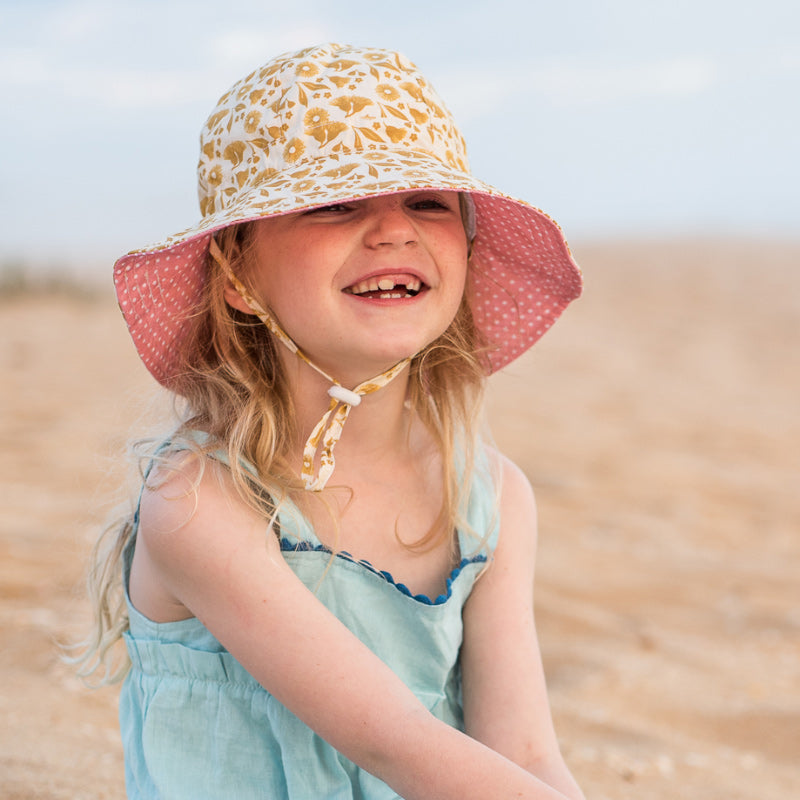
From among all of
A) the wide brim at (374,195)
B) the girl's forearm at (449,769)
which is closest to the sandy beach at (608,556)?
the wide brim at (374,195)

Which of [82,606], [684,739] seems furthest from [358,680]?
[82,606]

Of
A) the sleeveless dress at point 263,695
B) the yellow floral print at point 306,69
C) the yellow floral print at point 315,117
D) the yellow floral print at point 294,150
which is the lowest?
the sleeveless dress at point 263,695

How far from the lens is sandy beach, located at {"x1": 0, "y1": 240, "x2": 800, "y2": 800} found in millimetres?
2494

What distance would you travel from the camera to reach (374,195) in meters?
1.69

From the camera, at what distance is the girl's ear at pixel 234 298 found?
1.98m

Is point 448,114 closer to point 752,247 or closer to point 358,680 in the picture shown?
point 358,680

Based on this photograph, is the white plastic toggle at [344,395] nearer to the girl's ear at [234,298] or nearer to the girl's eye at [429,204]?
the girl's ear at [234,298]

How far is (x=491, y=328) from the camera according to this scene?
7.76 feet

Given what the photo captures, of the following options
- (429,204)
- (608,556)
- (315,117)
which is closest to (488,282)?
(429,204)

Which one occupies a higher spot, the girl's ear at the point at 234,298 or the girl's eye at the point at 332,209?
the girl's eye at the point at 332,209

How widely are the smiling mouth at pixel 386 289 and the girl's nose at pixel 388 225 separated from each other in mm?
69

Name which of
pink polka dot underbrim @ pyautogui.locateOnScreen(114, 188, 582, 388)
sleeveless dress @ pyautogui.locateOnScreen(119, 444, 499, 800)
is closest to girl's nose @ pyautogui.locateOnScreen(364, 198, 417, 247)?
pink polka dot underbrim @ pyautogui.locateOnScreen(114, 188, 582, 388)

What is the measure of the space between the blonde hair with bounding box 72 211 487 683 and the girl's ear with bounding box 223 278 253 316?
0.01 meters

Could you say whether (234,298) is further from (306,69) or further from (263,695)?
(263,695)
